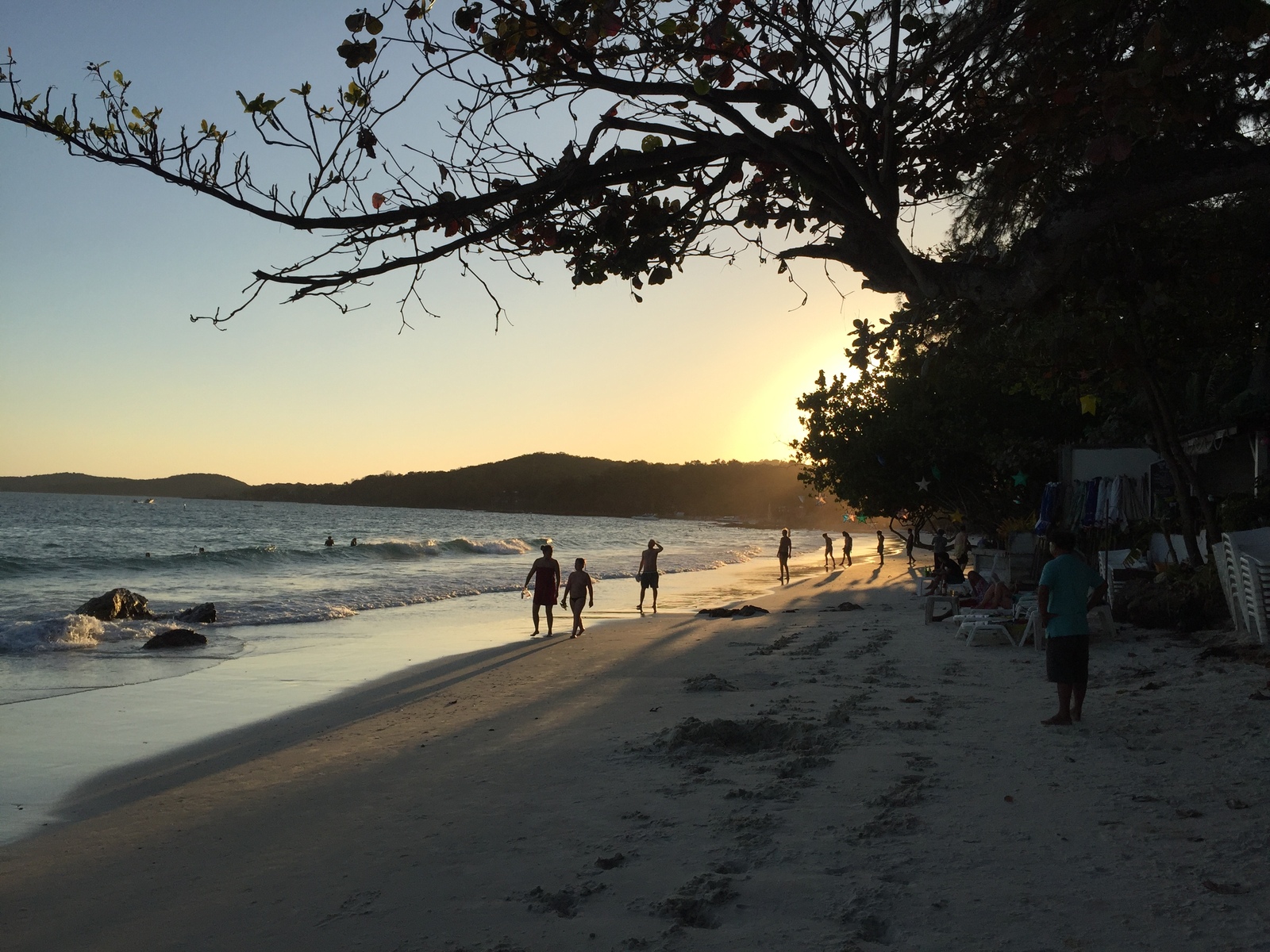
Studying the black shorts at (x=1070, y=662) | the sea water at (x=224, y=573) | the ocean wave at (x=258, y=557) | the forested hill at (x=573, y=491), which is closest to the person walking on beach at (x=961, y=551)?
the sea water at (x=224, y=573)

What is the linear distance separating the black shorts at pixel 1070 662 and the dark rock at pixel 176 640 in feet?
45.0

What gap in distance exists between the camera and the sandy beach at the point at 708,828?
354 cm

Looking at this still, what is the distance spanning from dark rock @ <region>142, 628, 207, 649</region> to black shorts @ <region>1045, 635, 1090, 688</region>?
45.0ft

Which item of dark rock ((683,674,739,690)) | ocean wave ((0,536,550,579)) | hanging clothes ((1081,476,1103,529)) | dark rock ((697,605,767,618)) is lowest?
ocean wave ((0,536,550,579))

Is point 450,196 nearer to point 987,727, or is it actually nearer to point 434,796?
point 434,796

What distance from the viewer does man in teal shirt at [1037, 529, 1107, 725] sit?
6.55m

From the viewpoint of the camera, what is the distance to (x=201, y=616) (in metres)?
19.5

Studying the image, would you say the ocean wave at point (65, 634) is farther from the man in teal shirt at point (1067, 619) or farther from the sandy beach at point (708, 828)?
the man in teal shirt at point (1067, 619)

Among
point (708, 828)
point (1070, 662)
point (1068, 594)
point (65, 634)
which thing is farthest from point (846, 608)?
point (708, 828)

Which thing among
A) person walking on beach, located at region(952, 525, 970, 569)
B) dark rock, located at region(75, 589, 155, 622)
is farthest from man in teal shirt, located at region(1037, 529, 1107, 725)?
dark rock, located at region(75, 589, 155, 622)

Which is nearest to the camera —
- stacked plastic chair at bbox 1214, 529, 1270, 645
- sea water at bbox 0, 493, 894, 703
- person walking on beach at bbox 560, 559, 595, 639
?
stacked plastic chair at bbox 1214, 529, 1270, 645

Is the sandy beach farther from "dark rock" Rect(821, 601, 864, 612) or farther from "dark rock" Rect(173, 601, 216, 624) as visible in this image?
"dark rock" Rect(173, 601, 216, 624)

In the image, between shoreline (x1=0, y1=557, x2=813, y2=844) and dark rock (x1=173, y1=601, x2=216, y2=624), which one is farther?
dark rock (x1=173, y1=601, x2=216, y2=624)

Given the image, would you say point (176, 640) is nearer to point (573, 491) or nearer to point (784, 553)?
point (784, 553)
